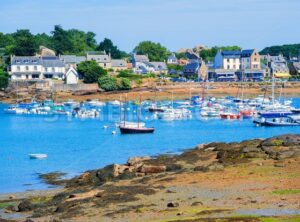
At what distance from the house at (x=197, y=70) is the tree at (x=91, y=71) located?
26.3 metres

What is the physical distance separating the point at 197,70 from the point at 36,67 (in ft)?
123

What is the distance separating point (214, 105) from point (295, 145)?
71445mm

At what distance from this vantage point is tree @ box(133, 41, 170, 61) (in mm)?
194663

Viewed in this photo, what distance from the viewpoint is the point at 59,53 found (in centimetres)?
17638

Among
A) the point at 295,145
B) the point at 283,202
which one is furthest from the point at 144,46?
the point at 283,202

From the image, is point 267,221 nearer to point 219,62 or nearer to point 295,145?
point 295,145

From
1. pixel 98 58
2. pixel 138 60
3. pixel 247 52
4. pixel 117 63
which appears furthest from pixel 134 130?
pixel 247 52

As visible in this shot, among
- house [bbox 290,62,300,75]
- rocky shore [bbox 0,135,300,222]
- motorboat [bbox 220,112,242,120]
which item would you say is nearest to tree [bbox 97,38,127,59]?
house [bbox 290,62,300,75]

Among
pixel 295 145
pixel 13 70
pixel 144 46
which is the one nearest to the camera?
pixel 295 145

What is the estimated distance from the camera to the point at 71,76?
5842 inches

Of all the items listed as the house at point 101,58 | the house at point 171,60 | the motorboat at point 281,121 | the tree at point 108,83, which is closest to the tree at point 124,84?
the tree at point 108,83

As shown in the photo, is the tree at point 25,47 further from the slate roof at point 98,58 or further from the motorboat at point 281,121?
the motorboat at point 281,121

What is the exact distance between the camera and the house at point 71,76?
486 feet

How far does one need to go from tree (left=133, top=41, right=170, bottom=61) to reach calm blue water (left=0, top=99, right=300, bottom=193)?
252 feet
